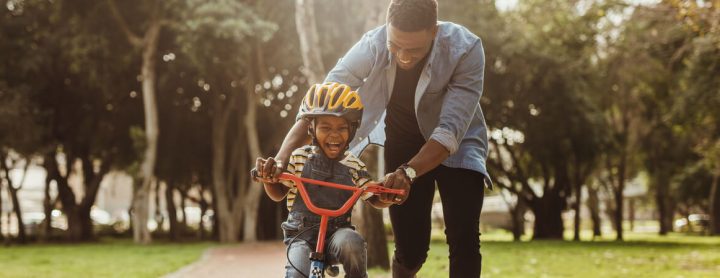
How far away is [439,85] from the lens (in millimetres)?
4270

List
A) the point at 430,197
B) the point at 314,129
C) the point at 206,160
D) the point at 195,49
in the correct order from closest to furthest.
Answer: the point at 314,129 < the point at 430,197 < the point at 195,49 < the point at 206,160

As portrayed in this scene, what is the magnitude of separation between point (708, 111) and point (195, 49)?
13.4 meters

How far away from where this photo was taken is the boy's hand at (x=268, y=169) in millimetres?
3533

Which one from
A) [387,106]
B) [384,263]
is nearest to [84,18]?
[384,263]

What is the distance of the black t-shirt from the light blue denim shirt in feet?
0.23

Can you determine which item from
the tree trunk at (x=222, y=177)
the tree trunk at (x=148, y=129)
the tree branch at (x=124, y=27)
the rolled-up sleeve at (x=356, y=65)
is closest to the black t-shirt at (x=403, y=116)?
the rolled-up sleeve at (x=356, y=65)

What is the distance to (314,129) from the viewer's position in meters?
4.02

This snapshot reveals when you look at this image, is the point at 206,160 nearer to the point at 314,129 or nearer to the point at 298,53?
the point at 298,53

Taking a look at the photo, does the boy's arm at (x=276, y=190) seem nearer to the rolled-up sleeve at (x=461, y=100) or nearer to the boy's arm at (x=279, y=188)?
the boy's arm at (x=279, y=188)

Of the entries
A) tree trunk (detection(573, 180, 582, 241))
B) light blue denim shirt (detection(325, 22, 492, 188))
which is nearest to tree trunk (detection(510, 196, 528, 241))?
tree trunk (detection(573, 180, 582, 241))

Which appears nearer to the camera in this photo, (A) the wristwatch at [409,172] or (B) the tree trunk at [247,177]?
(A) the wristwatch at [409,172]

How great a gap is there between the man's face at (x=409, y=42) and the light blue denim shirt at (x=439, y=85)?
26 cm

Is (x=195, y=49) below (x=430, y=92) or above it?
above

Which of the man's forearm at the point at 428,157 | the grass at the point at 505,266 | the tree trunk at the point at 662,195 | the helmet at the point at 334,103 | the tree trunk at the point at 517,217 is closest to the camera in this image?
the man's forearm at the point at 428,157
